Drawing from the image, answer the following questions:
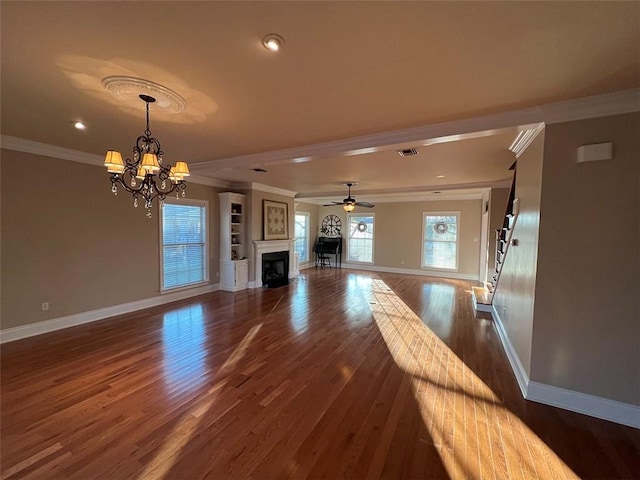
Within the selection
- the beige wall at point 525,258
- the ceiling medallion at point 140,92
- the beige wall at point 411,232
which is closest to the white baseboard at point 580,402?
the beige wall at point 525,258

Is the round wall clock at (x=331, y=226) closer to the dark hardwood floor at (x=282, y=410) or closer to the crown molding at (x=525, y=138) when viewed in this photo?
the dark hardwood floor at (x=282, y=410)

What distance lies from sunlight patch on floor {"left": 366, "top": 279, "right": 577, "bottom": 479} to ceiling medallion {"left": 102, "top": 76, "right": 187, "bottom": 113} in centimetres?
335

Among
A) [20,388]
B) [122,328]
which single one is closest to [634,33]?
[20,388]

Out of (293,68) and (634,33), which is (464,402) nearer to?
(634,33)

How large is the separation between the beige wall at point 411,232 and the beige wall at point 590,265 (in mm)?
6411

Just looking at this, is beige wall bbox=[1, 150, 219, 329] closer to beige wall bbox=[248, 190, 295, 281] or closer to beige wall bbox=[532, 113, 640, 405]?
beige wall bbox=[248, 190, 295, 281]

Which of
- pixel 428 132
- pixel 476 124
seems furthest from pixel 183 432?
pixel 476 124

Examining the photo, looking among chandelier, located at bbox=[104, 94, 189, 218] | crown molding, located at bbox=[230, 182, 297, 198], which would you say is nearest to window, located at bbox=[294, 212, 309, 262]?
crown molding, located at bbox=[230, 182, 297, 198]

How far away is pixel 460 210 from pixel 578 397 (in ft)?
22.5

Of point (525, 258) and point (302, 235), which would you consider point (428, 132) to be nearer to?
point (525, 258)

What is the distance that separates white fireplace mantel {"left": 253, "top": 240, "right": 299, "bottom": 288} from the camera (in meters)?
6.92

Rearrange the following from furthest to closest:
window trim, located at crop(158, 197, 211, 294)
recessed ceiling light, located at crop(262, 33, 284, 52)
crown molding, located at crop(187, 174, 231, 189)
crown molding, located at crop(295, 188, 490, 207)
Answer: crown molding, located at crop(295, 188, 490, 207) → crown molding, located at crop(187, 174, 231, 189) → window trim, located at crop(158, 197, 211, 294) → recessed ceiling light, located at crop(262, 33, 284, 52)

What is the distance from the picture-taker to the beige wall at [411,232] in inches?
328

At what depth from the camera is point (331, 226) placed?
10.9 metres
